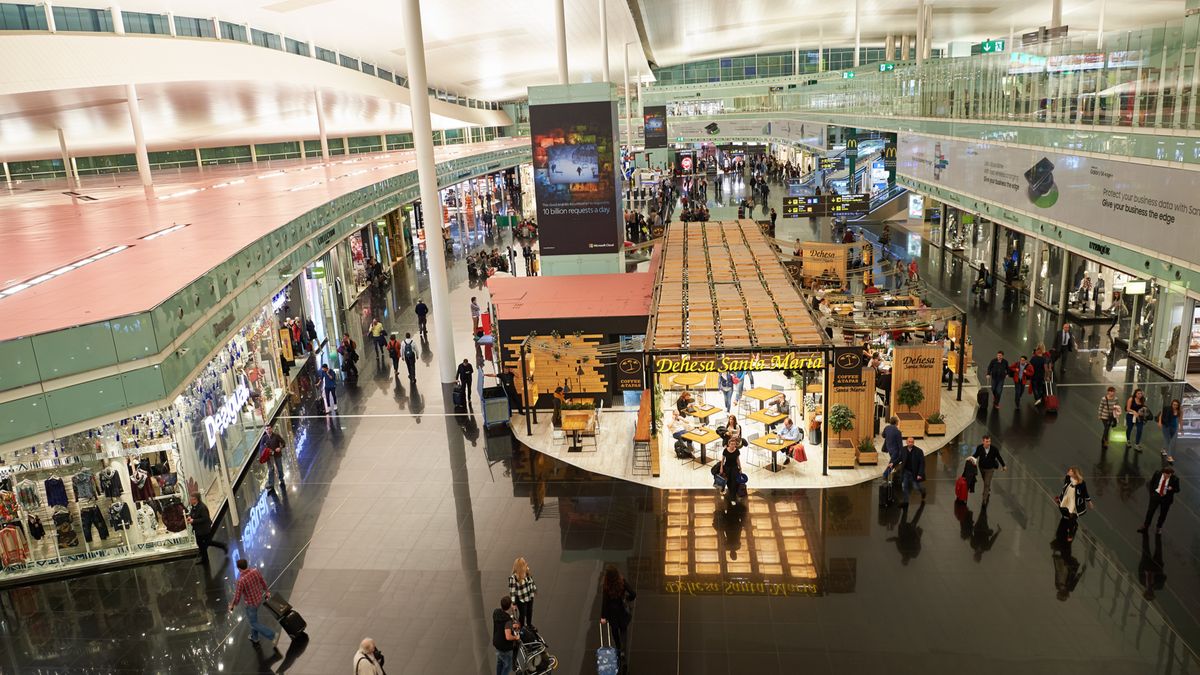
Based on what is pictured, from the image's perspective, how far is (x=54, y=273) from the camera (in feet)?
40.2

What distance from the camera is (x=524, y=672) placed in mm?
8055

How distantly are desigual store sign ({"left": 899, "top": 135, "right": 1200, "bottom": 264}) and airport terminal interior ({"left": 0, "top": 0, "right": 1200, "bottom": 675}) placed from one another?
10 cm

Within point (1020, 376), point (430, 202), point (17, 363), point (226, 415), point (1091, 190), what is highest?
point (430, 202)

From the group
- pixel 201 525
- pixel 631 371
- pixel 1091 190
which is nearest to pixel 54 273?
pixel 201 525

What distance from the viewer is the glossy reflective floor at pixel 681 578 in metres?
8.60

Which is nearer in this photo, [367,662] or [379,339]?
[367,662]

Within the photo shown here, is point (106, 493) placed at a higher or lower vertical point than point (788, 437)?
higher

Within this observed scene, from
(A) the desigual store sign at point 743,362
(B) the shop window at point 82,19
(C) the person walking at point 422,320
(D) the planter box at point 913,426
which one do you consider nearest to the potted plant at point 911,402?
(D) the planter box at point 913,426

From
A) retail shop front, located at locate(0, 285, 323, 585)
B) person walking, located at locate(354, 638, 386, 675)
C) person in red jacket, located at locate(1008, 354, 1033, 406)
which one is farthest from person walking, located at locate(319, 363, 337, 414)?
person in red jacket, located at locate(1008, 354, 1033, 406)

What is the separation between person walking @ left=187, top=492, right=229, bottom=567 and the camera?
37.1 feet

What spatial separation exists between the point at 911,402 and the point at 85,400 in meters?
12.4

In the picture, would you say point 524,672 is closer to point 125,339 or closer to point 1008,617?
point 1008,617

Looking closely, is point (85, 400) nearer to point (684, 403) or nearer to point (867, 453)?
point (684, 403)

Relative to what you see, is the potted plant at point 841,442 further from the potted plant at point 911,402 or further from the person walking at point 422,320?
the person walking at point 422,320
